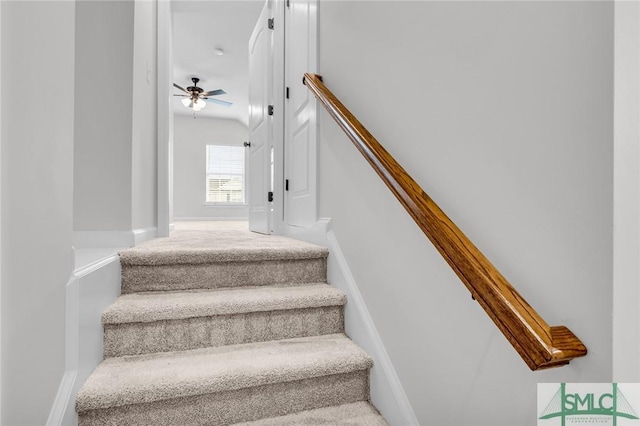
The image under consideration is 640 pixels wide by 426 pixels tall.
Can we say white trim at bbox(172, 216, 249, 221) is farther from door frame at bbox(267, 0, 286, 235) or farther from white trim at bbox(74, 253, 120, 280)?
white trim at bbox(74, 253, 120, 280)

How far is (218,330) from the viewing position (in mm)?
1380

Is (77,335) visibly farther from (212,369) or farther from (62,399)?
(212,369)

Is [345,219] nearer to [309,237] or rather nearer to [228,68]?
[309,237]

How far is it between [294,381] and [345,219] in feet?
2.39

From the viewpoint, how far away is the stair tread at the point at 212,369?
1044 mm

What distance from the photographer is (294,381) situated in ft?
4.03

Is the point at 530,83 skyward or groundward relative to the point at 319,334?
skyward

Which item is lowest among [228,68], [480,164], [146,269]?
[146,269]

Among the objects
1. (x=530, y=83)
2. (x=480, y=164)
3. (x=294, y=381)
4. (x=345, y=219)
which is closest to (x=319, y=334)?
(x=294, y=381)

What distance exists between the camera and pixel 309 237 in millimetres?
2092
